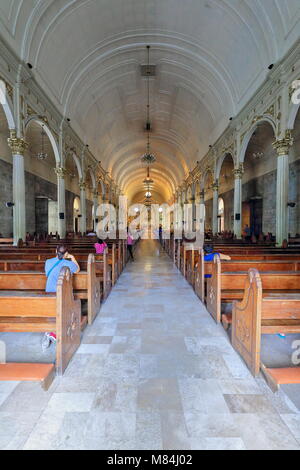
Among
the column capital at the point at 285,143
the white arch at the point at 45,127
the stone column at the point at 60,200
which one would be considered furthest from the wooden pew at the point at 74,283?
the stone column at the point at 60,200

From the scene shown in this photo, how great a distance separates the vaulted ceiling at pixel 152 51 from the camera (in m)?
8.16

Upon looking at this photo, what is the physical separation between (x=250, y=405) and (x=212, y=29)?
1258 cm

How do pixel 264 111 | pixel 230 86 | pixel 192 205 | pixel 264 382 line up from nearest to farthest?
pixel 264 382, pixel 264 111, pixel 230 86, pixel 192 205

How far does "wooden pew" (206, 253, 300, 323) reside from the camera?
3.66 metres

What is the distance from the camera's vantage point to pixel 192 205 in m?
23.0

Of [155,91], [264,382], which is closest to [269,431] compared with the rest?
[264,382]

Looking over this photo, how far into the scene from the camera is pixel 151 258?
12078mm

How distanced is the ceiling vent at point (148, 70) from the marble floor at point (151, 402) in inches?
558

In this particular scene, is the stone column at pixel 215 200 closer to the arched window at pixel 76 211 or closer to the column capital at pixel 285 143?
the column capital at pixel 285 143

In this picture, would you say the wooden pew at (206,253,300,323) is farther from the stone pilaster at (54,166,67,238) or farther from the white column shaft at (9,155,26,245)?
the stone pilaster at (54,166,67,238)

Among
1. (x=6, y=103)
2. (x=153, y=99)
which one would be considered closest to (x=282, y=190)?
(x=6, y=103)

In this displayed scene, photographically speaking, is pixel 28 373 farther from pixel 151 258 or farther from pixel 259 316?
pixel 151 258

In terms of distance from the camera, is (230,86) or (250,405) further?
(230,86)
